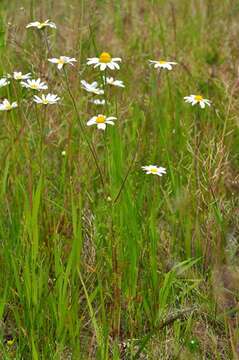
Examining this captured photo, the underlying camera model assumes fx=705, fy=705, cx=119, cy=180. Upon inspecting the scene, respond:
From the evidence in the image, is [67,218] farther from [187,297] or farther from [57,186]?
[187,297]

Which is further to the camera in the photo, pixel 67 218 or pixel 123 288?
pixel 67 218

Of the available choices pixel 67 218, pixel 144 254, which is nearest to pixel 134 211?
pixel 144 254

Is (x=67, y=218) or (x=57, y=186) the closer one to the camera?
(x=67, y=218)

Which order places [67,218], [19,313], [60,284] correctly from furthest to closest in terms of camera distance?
[67,218] → [19,313] → [60,284]

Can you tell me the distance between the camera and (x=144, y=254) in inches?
75.7

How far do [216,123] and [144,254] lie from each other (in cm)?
83

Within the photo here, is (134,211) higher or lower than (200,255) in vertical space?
higher

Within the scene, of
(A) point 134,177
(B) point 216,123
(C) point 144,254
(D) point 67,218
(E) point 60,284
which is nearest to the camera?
(E) point 60,284

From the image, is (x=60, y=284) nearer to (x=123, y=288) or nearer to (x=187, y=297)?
(x=123, y=288)

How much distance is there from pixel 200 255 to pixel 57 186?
54cm

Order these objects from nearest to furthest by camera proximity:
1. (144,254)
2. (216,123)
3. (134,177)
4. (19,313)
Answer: (19,313)
(144,254)
(134,177)
(216,123)

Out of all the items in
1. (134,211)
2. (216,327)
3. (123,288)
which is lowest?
(216,327)

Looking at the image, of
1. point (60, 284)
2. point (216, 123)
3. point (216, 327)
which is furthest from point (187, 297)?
point (216, 123)

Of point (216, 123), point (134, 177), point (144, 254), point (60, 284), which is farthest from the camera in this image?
point (216, 123)
